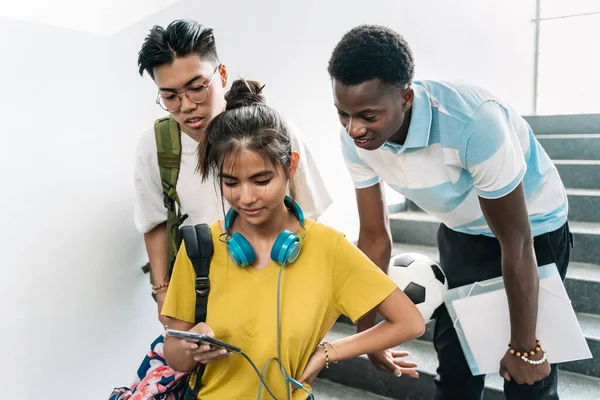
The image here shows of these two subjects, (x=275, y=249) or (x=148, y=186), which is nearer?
(x=275, y=249)

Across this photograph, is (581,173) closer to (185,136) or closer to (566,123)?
(566,123)

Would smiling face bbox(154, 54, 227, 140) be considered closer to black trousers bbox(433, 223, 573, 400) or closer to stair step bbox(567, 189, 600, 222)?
black trousers bbox(433, 223, 573, 400)

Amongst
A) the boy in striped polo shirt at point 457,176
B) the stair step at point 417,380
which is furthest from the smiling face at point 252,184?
the stair step at point 417,380

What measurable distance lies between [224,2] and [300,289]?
1437 mm

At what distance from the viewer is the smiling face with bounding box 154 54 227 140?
1206 mm

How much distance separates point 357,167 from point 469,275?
450 millimetres

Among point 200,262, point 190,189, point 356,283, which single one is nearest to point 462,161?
point 356,283

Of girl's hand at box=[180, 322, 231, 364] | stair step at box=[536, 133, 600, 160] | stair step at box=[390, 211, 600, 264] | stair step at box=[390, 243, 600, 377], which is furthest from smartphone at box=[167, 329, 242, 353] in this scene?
stair step at box=[536, 133, 600, 160]

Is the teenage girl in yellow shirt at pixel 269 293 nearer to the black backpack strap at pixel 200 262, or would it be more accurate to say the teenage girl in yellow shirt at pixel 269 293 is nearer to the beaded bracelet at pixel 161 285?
the black backpack strap at pixel 200 262

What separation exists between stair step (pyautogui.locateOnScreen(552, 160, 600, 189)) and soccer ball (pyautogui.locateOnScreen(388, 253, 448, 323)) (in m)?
1.82

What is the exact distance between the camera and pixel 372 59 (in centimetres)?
97

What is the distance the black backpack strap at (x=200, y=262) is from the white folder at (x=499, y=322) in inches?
26.1

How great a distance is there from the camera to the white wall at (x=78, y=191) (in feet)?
4.56

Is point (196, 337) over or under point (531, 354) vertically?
over
